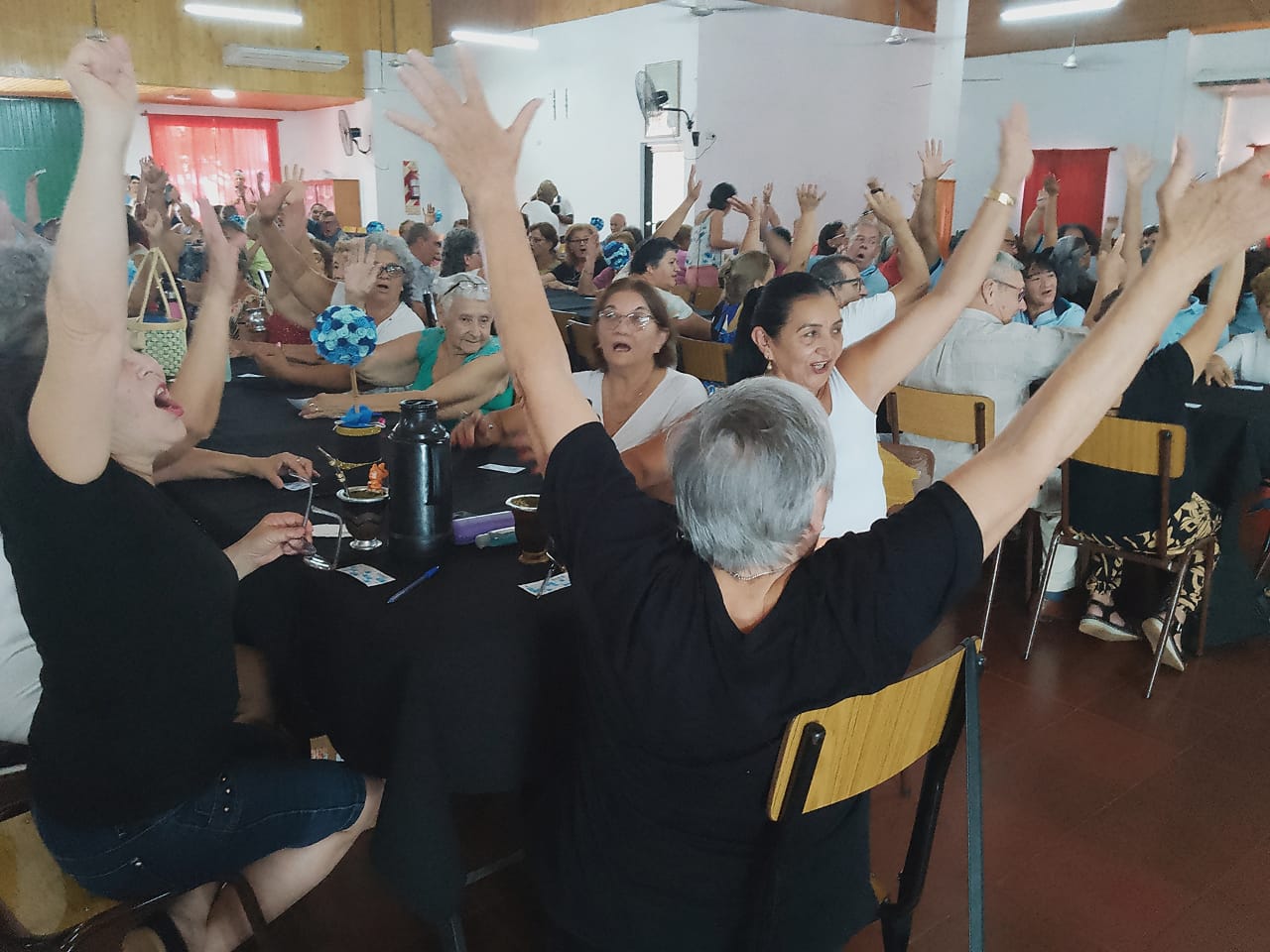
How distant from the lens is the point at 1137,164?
5.55 feet

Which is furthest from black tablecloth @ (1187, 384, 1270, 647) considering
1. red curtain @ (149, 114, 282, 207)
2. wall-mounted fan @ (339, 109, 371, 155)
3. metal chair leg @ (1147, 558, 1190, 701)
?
red curtain @ (149, 114, 282, 207)

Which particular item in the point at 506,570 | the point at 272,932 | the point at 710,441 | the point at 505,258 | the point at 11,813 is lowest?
the point at 272,932

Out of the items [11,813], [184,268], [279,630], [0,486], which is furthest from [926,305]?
[184,268]

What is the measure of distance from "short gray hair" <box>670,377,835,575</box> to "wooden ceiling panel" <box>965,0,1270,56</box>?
1254 cm

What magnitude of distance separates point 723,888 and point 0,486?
1.09 m

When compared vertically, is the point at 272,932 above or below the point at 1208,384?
below

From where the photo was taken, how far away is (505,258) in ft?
3.79

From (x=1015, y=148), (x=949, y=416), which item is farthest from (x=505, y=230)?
(x=949, y=416)

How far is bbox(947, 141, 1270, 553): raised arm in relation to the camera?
1103 mm

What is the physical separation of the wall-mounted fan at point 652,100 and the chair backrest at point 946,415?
651 centimetres

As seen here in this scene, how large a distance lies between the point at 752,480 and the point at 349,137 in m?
15.2

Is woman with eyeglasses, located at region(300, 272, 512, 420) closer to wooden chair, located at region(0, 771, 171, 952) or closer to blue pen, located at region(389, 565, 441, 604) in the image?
blue pen, located at region(389, 565, 441, 604)

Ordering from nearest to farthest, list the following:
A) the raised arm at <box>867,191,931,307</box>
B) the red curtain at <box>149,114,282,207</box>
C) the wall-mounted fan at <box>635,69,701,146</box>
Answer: the raised arm at <box>867,191,931,307</box>, the wall-mounted fan at <box>635,69,701,146</box>, the red curtain at <box>149,114,282,207</box>

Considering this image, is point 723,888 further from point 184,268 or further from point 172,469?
point 184,268
